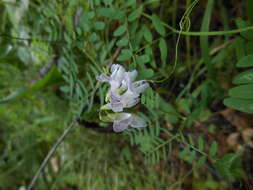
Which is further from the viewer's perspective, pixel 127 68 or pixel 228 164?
pixel 127 68

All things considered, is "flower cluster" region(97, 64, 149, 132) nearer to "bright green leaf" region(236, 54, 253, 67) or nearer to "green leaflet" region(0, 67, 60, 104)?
"bright green leaf" region(236, 54, 253, 67)

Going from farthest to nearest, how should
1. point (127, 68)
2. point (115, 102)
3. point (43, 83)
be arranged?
point (43, 83) → point (127, 68) → point (115, 102)

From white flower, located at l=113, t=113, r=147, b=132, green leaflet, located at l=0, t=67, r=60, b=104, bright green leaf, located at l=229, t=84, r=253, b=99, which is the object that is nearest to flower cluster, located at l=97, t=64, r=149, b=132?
white flower, located at l=113, t=113, r=147, b=132

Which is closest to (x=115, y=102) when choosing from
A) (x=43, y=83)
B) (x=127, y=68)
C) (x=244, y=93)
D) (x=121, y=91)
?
(x=121, y=91)

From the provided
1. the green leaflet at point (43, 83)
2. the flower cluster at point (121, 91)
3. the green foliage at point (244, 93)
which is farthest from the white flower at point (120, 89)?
the green leaflet at point (43, 83)

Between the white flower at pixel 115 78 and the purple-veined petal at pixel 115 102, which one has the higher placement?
the white flower at pixel 115 78

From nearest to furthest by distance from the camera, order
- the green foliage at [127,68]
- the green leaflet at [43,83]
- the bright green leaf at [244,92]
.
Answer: the bright green leaf at [244,92]
the green foliage at [127,68]
the green leaflet at [43,83]

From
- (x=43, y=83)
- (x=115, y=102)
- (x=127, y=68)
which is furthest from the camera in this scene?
(x=43, y=83)

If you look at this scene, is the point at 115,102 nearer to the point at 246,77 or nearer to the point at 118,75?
the point at 118,75

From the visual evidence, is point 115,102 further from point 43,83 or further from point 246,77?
point 43,83

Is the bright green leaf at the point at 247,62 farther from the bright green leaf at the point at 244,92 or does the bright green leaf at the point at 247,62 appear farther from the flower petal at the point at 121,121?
the flower petal at the point at 121,121

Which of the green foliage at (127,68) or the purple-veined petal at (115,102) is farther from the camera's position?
the green foliage at (127,68)

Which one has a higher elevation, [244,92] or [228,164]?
[244,92]
